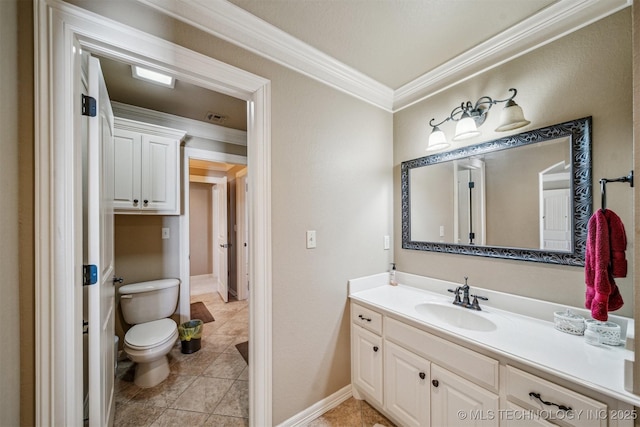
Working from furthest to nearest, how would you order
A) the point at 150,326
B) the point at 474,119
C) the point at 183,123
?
the point at 183,123
the point at 150,326
the point at 474,119

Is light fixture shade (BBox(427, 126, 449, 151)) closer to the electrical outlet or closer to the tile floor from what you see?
the electrical outlet

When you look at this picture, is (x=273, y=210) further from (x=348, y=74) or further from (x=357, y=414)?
(x=357, y=414)

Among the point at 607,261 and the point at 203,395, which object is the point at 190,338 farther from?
the point at 607,261

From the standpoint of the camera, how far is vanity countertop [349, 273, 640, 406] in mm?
860

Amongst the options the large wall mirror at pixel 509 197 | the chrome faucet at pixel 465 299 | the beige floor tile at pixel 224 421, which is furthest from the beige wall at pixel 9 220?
the large wall mirror at pixel 509 197

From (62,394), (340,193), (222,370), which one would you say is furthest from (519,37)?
(222,370)

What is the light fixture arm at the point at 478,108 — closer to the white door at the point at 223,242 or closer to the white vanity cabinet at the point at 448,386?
the white vanity cabinet at the point at 448,386

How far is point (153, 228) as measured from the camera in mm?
2559

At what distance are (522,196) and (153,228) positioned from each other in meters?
3.22

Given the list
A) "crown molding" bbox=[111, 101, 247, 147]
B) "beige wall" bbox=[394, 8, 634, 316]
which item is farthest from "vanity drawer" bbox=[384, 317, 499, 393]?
"crown molding" bbox=[111, 101, 247, 147]

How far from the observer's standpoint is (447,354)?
124 centimetres

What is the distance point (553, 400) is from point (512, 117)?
4.46ft

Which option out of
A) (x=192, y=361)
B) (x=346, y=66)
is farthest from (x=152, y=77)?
(x=192, y=361)

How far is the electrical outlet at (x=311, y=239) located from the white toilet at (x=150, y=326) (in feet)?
4.76
